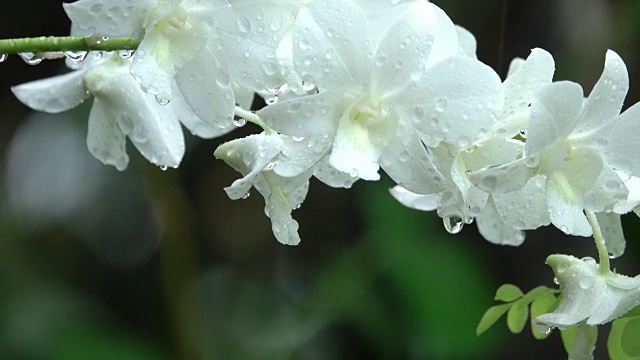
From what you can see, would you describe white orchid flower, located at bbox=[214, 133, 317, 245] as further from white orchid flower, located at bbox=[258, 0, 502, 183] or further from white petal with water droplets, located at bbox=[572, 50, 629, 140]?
white petal with water droplets, located at bbox=[572, 50, 629, 140]

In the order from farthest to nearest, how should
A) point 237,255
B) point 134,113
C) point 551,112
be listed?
point 237,255 → point 134,113 → point 551,112

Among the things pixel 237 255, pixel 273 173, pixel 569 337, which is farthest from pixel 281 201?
pixel 237 255

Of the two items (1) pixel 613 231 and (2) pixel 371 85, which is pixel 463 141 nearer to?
(2) pixel 371 85

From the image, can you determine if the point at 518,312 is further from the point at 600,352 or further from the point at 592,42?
the point at 592,42

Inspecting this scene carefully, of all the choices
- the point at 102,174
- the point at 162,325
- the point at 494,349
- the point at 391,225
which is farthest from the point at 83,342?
the point at 494,349

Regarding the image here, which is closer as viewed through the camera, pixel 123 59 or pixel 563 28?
pixel 123 59
